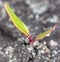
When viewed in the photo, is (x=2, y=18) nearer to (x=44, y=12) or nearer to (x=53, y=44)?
(x=44, y=12)

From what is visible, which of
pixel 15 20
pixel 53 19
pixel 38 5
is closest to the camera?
pixel 15 20

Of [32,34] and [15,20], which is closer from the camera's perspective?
[15,20]


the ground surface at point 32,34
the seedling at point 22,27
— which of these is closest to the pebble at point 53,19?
the ground surface at point 32,34

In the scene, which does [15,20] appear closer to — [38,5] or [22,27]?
[22,27]

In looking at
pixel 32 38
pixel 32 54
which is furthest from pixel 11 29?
pixel 32 54

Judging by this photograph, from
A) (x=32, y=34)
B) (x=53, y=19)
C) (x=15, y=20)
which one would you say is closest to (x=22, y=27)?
(x=15, y=20)

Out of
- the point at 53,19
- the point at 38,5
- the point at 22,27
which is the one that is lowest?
the point at 22,27

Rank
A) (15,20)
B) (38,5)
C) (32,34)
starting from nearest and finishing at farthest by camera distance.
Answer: (15,20) → (32,34) → (38,5)

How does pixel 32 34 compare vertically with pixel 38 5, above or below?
below
